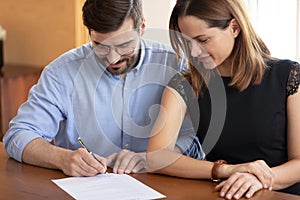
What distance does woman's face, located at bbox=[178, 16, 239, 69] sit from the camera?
6.61 ft

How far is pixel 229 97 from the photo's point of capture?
7.00 feet

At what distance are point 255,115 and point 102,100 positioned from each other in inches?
23.0

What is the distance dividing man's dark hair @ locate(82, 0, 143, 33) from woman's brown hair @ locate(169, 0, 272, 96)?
174 mm

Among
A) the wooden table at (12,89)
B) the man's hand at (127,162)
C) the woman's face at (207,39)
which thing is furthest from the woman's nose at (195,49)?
the wooden table at (12,89)

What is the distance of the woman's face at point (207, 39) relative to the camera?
2.02 metres

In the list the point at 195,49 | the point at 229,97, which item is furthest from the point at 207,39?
the point at 229,97

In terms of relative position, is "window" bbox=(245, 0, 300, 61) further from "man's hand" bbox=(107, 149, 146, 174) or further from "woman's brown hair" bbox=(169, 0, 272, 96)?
"man's hand" bbox=(107, 149, 146, 174)

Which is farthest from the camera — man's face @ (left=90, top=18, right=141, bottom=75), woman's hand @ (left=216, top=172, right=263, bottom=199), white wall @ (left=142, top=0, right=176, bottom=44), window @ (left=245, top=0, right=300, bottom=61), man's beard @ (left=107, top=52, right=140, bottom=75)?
white wall @ (left=142, top=0, right=176, bottom=44)

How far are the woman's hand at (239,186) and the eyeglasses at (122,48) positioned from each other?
627mm

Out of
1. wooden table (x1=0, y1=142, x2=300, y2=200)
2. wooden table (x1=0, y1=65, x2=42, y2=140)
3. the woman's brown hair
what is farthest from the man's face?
wooden table (x1=0, y1=65, x2=42, y2=140)

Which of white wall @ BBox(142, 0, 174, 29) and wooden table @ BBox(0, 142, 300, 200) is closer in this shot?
wooden table @ BBox(0, 142, 300, 200)

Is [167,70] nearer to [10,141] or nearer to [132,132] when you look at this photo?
[132,132]

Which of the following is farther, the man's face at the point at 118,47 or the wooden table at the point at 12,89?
the wooden table at the point at 12,89

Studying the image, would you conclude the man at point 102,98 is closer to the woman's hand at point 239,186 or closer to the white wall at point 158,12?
the woman's hand at point 239,186
